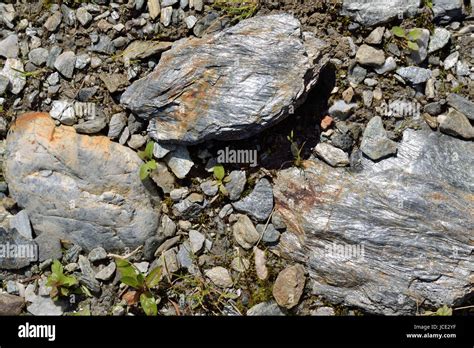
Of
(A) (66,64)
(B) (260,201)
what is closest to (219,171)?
(B) (260,201)

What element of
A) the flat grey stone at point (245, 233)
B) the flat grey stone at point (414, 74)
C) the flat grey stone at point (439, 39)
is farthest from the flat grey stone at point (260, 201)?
the flat grey stone at point (439, 39)

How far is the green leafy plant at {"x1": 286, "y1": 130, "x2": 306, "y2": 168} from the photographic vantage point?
21.9 feet

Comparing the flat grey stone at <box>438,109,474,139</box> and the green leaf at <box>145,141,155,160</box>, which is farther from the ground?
the flat grey stone at <box>438,109,474,139</box>

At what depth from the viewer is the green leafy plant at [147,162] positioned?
6.68 meters

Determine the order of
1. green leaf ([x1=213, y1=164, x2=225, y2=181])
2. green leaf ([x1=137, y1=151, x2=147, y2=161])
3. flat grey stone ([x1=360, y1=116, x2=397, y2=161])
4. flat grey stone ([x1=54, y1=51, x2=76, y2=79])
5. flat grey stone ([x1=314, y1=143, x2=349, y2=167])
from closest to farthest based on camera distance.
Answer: flat grey stone ([x1=360, y1=116, x2=397, y2=161]) < flat grey stone ([x1=314, y1=143, x2=349, y2=167]) < green leaf ([x1=213, y1=164, x2=225, y2=181]) < green leaf ([x1=137, y1=151, x2=147, y2=161]) < flat grey stone ([x1=54, y1=51, x2=76, y2=79])

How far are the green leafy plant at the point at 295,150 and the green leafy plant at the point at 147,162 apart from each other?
1.69 m

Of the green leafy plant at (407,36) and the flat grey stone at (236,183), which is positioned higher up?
the green leafy plant at (407,36)

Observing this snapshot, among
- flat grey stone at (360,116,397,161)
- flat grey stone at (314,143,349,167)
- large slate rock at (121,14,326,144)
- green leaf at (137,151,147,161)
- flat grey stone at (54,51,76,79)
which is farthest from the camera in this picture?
flat grey stone at (54,51,76,79)

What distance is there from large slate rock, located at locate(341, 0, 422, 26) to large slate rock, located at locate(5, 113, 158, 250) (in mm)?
3286

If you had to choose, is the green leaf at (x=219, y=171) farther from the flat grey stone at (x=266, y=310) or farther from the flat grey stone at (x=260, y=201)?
the flat grey stone at (x=266, y=310)

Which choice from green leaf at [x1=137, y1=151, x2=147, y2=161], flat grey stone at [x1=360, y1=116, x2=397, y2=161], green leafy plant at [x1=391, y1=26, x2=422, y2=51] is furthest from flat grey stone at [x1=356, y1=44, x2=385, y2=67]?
green leaf at [x1=137, y1=151, x2=147, y2=161]

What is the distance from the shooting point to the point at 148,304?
6.65m

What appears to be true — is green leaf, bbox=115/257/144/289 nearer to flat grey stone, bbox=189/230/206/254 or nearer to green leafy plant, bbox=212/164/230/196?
flat grey stone, bbox=189/230/206/254
